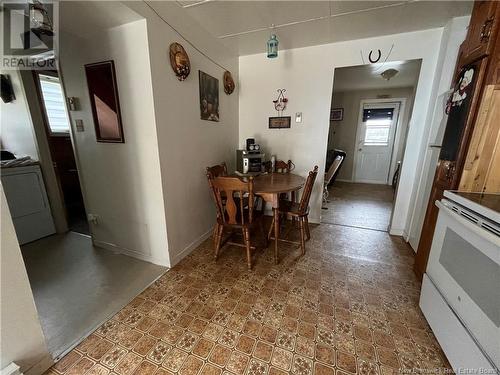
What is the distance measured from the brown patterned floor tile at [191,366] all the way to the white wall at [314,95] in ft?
7.54

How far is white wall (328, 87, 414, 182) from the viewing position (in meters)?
4.83

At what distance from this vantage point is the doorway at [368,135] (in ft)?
13.8

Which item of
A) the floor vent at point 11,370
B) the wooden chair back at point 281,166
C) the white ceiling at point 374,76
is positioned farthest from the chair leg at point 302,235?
the white ceiling at point 374,76

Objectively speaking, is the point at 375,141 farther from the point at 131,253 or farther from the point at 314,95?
the point at 131,253

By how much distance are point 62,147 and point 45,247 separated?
5.05 ft

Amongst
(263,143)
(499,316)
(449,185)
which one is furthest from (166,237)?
(449,185)

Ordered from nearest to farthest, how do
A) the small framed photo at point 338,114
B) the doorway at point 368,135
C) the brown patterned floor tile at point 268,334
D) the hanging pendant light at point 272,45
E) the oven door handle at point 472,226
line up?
1. the oven door handle at point 472,226
2. the brown patterned floor tile at point 268,334
3. the hanging pendant light at point 272,45
4. the doorway at point 368,135
5. the small framed photo at point 338,114

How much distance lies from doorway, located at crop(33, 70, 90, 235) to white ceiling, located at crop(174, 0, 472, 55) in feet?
6.88

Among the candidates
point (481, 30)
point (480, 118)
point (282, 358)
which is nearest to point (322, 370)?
point (282, 358)

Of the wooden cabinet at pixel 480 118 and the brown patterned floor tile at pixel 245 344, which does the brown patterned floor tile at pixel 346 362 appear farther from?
the wooden cabinet at pixel 480 118

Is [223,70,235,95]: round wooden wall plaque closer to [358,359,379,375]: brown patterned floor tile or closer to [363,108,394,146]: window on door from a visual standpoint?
[358,359,379,375]: brown patterned floor tile

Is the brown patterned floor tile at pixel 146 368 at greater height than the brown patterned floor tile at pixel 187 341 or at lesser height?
greater

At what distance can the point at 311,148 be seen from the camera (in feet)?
9.14

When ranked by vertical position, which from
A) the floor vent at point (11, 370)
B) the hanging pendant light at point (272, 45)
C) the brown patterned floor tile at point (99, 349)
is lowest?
the brown patterned floor tile at point (99, 349)
